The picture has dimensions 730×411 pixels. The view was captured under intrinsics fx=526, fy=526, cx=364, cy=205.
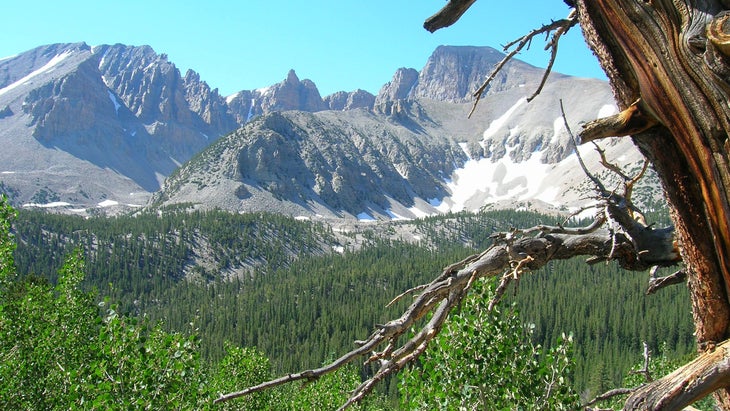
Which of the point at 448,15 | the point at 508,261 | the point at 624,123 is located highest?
the point at 448,15

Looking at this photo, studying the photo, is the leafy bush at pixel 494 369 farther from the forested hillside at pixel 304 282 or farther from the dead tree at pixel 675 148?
the forested hillside at pixel 304 282

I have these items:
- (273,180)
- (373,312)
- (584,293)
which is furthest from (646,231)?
(273,180)

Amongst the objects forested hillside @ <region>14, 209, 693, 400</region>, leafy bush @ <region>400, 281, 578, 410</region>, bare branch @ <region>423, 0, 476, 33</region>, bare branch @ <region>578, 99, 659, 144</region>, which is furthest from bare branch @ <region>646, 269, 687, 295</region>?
forested hillside @ <region>14, 209, 693, 400</region>

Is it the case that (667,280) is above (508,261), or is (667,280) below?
below

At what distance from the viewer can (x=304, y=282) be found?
4168 inches

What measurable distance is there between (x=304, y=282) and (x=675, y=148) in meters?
105

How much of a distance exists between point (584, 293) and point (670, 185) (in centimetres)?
9516

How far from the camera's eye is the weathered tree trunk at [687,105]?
262 cm

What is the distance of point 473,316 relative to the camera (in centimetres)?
792

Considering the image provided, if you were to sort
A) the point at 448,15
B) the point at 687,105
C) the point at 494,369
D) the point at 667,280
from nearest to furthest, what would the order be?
the point at 687,105 < the point at 448,15 < the point at 667,280 < the point at 494,369

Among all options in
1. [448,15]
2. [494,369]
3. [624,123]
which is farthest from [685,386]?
[494,369]

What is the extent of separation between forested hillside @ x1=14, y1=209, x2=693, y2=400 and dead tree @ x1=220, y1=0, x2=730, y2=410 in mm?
37528

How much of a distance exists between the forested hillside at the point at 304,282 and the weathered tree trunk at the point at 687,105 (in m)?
37.6

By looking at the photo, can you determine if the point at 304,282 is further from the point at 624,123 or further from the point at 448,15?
the point at 624,123
